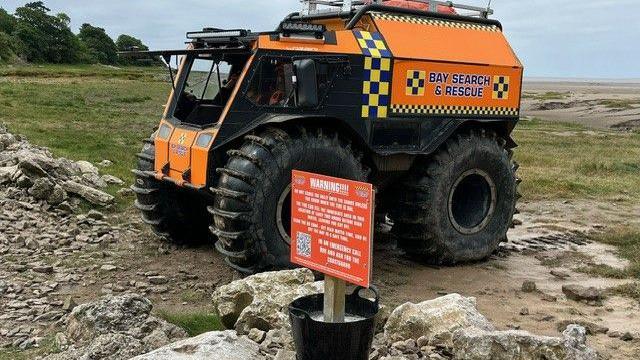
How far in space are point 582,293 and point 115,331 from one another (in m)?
4.18

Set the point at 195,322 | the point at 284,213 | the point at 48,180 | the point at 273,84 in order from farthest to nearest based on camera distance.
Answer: the point at 48,180 → the point at 284,213 → the point at 273,84 → the point at 195,322

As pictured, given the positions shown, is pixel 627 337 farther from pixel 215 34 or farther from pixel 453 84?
pixel 215 34

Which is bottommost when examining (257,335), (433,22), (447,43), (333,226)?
(257,335)

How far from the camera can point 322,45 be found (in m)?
6.74

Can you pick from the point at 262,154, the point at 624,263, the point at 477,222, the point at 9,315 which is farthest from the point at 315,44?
the point at 624,263

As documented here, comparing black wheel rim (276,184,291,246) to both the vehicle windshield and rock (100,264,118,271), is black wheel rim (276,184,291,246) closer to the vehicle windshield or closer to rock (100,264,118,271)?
the vehicle windshield

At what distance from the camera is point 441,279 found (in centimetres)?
733

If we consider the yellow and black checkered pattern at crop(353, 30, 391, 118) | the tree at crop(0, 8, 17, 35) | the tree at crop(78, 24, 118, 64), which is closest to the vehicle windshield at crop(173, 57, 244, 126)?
the yellow and black checkered pattern at crop(353, 30, 391, 118)

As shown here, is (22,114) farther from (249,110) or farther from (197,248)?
(249,110)

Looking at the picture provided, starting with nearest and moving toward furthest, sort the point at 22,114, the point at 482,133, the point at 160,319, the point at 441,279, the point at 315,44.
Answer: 1. the point at 160,319
2. the point at 315,44
3. the point at 441,279
4. the point at 482,133
5. the point at 22,114

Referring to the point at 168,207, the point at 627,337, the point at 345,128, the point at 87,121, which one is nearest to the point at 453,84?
the point at 345,128

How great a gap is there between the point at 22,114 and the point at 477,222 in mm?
16288

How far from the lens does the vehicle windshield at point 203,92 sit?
7.51 m

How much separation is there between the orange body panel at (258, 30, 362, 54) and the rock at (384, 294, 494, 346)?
2.70 metres
